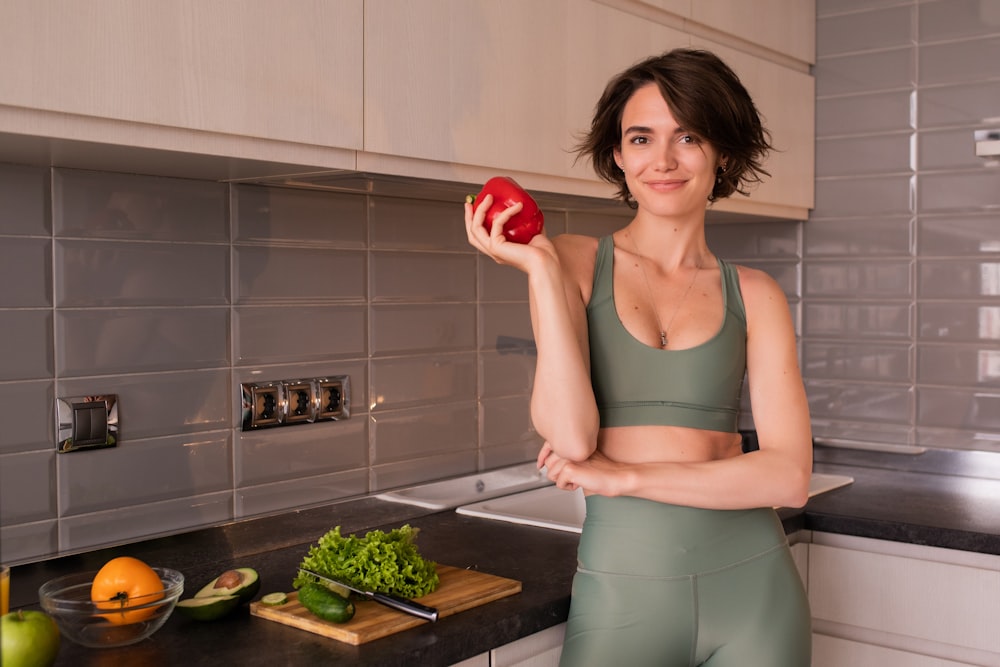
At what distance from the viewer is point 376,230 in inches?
80.5

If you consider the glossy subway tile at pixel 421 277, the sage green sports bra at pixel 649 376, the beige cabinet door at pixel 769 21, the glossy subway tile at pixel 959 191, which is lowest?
the sage green sports bra at pixel 649 376

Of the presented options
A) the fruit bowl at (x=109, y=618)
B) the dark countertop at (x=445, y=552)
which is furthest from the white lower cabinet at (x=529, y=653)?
the fruit bowl at (x=109, y=618)

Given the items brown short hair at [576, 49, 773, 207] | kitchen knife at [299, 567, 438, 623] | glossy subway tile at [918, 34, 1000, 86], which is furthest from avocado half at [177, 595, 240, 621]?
glossy subway tile at [918, 34, 1000, 86]

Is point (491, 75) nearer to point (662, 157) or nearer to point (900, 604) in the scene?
point (662, 157)

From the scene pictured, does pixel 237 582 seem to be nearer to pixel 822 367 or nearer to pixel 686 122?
pixel 686 122

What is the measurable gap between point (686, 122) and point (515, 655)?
29.4 inches

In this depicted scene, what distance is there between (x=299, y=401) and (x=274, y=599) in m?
0.57

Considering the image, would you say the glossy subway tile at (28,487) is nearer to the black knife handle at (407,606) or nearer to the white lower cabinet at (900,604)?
the black knife handle at (407,606)

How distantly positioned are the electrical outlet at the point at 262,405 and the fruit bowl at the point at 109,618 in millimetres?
576

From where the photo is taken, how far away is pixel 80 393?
1.59 metres

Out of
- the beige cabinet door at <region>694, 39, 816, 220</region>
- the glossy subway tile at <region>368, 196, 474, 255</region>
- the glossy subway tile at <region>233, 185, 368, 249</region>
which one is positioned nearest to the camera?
the glossy subway tile at <region>233, 185, 368, 249</region>

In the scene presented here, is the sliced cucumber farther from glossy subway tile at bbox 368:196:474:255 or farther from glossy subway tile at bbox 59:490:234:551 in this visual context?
glossy subway tile at bbox 368:196:474:255

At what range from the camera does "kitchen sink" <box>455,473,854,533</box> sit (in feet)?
6.88

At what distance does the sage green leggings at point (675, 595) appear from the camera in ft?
4.47
